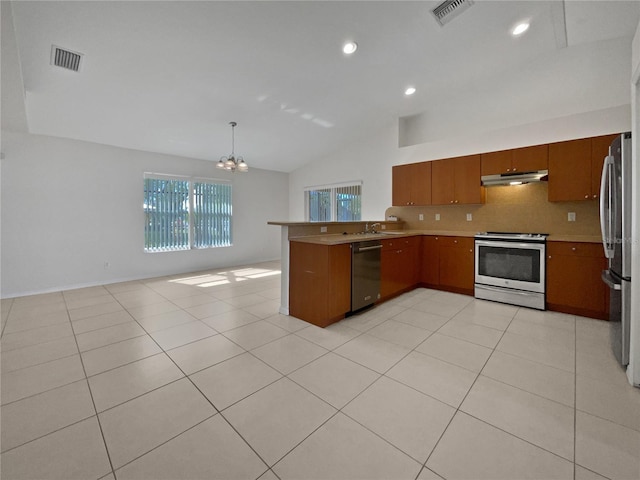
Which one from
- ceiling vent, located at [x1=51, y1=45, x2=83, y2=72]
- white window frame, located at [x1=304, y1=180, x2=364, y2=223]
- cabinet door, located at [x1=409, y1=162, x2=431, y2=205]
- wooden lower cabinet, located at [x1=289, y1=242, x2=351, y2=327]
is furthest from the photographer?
white window frame, located at [x1=304, y1=180, x2=364, y2=223]

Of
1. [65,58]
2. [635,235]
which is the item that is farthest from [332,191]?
[635,235]

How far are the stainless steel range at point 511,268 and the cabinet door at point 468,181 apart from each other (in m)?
0.72

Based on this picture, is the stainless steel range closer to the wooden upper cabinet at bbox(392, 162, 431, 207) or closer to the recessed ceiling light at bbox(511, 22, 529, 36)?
the wooden upper cabinet at bbox(392, 162, 431, 207)

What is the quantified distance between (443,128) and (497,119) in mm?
875

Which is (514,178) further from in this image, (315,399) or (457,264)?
(315,399)

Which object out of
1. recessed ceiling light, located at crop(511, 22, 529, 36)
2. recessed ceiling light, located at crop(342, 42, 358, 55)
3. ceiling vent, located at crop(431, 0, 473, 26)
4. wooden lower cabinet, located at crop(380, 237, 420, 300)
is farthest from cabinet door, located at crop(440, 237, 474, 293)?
recessed ceiling light, located at crop(342, 42, 358, 55)

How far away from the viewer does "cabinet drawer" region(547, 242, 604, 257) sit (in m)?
3.15

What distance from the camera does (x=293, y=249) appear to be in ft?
10.8

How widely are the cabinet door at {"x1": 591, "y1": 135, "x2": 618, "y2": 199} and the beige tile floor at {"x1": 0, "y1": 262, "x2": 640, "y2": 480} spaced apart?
64.9 inches

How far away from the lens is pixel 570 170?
3527mm

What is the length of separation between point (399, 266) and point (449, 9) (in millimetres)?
3159

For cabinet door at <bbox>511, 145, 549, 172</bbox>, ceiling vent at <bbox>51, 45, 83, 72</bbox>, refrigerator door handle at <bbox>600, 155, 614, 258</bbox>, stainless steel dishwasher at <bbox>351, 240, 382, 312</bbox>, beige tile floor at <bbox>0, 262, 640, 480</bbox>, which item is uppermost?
ceiling vent at <bbox>51, 45, 83, 72</bbox>

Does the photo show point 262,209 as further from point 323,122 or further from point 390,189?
point 390,189

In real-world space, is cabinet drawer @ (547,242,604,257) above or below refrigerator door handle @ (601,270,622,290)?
above
